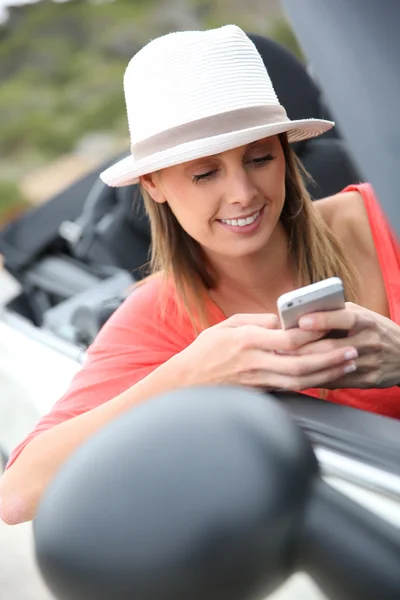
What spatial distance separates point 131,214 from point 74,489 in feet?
5.34

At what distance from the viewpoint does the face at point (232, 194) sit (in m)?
1.28

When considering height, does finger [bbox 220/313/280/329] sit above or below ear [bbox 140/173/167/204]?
below

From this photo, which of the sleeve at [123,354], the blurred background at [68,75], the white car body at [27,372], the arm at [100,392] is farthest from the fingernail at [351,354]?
the blurred background at [68,75]

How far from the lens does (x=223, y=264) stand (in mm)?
1497

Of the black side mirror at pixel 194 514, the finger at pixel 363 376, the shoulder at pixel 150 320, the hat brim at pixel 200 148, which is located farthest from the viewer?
the shoulder at pixel 150 320

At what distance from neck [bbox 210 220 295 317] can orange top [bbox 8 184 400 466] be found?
1.6 inches

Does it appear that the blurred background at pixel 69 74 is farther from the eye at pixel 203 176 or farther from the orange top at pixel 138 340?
the eye at pixel 203 176

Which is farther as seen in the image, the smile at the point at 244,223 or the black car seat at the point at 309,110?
the black car seat at the point at 309,110

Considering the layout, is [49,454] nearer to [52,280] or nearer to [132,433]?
[132,433]

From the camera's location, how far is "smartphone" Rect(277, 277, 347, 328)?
1006mm

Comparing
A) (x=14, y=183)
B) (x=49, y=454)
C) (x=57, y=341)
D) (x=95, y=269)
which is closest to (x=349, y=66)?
(x=49, y=454)

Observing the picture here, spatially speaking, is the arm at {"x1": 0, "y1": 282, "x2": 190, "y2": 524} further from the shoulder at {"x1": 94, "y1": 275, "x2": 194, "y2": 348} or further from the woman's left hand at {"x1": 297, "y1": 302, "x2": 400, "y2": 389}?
the woman's left hand at {"x1": 297, "y1": 302, "x2": 400, "y2": 389}

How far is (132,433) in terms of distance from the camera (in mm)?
663

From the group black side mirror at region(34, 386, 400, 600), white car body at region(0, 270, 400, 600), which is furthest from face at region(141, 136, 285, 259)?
black side mirror at region(34, 386, 400, 600)
